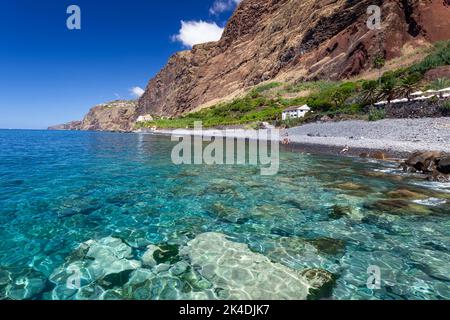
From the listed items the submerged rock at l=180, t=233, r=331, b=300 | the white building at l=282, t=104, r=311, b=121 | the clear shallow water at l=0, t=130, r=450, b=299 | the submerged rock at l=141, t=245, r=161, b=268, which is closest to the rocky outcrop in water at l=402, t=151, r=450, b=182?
the clear shallow water at l=0, t=130, r=450, b=299

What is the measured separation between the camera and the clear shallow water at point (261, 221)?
19.7 ft

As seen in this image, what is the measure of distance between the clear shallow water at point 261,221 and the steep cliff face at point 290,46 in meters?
74.8

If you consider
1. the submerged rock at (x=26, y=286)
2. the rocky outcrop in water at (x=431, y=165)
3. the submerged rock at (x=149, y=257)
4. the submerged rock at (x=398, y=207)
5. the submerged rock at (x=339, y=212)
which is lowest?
the submerged rock at (x=26, y=286)

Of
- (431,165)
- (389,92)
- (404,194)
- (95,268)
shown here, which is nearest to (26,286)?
(95,268)

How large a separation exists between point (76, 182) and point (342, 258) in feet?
44.7

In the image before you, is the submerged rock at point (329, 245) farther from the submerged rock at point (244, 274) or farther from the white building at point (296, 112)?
the white building at point (296, 112)

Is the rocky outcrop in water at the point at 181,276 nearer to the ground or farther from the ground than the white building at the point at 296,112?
nearer to the ground

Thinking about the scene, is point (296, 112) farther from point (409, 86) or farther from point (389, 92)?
point (409, 86)

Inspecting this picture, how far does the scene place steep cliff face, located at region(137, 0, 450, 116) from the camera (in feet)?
241

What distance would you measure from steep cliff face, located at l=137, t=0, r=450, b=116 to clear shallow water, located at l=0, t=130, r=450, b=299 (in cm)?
7480

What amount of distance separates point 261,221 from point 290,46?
112m

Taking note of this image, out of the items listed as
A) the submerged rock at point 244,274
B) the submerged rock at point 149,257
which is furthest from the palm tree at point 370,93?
the submerged rock at point 149,257

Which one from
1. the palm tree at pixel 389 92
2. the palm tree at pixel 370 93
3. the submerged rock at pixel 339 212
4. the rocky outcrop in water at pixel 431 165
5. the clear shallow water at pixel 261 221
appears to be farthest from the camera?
the palm tree at pixel 370 93

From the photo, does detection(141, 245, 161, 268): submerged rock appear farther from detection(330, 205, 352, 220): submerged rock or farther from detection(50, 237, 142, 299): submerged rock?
detection(330, 205, 352, 220): submerged rock
